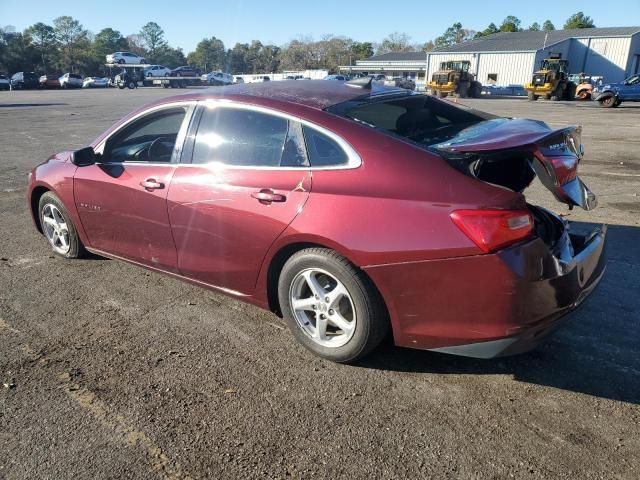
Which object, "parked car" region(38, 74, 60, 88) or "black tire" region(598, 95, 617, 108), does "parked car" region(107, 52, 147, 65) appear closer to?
"parked car" region(38, 74, 60, 88)

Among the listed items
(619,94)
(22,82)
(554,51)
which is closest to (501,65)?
(554,51)

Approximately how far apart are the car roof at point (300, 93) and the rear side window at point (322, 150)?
224 millimetres

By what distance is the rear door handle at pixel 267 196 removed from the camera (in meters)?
3.07

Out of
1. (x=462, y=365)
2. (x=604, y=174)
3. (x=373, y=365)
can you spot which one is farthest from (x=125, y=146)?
(x=604, y=174)

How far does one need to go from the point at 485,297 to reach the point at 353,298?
72 cm

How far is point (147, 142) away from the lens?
182 inches

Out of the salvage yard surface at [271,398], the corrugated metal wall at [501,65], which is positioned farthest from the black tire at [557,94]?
the salvage yard surface at [271,398]

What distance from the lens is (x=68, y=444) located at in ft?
8.13

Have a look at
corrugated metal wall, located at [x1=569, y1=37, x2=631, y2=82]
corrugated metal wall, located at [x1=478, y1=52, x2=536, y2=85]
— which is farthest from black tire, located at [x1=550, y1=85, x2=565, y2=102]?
corrugated metal wall, located at [x1=569, y1=37, x2=631, y2=82]

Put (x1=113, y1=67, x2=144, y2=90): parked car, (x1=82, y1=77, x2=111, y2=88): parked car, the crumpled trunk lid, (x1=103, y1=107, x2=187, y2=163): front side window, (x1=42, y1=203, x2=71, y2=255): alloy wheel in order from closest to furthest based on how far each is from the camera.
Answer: the crumpled trunk lid < (x1=103, y1=107, x2=187, y2=163): front side window < (x1=42, y1=203, x2=71, y2=255): alloy wheel < (x1=113, y1=67, x2=144, y2=90): parked car < (x1=82, y1=77, x2=111, y2=88): parked car

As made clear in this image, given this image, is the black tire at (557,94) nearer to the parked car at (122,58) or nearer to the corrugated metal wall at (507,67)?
the corrugated metal wall at (507,67)

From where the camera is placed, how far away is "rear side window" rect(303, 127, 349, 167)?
9.72 feet

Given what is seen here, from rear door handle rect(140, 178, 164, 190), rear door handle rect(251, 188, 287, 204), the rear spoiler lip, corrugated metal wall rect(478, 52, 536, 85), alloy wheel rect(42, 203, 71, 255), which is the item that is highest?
corrugated metal wall rect(478, 52, 536, 85)

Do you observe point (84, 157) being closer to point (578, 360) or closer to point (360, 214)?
point (360, 214)
